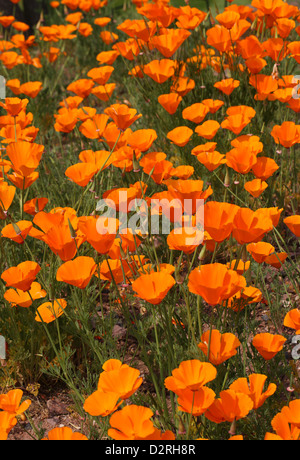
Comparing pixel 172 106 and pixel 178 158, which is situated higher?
pixel 172 106

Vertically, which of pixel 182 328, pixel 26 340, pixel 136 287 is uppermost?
pixel 136 287

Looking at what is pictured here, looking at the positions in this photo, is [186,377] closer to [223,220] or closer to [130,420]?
[130,420]

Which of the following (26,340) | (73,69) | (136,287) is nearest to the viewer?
(136,287)

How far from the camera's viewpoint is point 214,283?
1502mm

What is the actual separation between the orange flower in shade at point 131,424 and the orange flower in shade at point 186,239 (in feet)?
1.55

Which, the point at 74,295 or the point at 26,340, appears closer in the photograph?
the point at 74,295

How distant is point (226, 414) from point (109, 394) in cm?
27

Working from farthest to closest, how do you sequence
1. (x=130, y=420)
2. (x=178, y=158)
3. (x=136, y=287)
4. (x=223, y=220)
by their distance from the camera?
(x=178, y=158) < (x=223, y=220) < (x=136, y=287) < (x=130, y=420)

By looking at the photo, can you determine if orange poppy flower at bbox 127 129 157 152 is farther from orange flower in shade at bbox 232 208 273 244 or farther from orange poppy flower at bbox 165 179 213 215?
orange flower in shade at bbox 232 208 273 244

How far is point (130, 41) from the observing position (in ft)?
10.7

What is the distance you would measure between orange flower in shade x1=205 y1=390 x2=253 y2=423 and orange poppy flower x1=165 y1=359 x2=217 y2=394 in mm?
51

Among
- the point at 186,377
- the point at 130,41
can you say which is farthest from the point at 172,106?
the point at 186,377

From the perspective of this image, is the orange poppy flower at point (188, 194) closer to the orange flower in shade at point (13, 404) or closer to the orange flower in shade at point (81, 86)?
the orange flower in shade at point (13, 404)

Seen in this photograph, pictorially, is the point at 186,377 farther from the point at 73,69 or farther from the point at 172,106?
the point at 73,69
